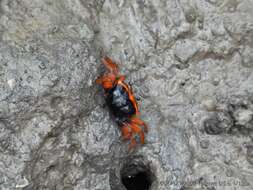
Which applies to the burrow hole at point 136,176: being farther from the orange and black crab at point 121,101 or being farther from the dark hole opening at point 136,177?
the orange and black crab at point 121,101

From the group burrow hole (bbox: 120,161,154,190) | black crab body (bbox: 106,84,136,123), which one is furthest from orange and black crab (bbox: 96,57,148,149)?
burrow hole (bbox: 120,161,154,190)

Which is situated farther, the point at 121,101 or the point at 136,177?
the point at 136,177

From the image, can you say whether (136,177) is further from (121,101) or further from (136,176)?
(121,101)

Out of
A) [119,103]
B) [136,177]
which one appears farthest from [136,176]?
[119,103]

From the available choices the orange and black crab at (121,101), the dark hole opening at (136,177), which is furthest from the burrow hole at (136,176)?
the orange and black crab at (121,101)

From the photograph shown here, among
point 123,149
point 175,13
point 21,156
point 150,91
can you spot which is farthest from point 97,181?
point 175,13

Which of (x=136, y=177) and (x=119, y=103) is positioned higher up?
(x=119, y=103)

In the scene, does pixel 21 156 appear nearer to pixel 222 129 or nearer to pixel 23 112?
pixel 23 112
